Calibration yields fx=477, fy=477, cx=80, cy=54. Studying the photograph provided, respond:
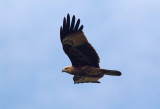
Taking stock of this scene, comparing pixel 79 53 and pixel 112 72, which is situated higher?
pixel 79 53

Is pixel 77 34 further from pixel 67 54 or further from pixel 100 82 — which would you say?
pixel 100 82

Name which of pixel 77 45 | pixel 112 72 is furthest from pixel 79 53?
pixel 112 72

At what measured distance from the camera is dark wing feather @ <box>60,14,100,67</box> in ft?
59.0

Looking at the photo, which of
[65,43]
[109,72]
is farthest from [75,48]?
[109,72]

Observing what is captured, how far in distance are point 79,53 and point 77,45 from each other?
0.40 meters

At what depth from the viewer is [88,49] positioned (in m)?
18.0

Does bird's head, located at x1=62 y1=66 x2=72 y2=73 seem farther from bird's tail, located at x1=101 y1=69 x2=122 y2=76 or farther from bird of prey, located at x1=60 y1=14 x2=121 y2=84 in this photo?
bird's tail, located at x1=101 y1=69 x2=122 y2=76

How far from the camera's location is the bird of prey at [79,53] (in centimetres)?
1798

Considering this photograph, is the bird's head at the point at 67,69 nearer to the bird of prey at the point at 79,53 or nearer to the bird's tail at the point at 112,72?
the bird of prey at the point at 79,53

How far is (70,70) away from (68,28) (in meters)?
1.79

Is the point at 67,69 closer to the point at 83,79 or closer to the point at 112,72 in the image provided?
the point at 83,79

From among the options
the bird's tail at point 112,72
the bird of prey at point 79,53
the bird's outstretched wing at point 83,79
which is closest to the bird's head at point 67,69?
the bird of prey at point 79,53

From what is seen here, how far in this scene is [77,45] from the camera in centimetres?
1816

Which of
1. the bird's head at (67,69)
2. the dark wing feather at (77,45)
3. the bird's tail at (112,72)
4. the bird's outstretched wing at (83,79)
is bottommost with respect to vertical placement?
the bird's tail at (112,72)
